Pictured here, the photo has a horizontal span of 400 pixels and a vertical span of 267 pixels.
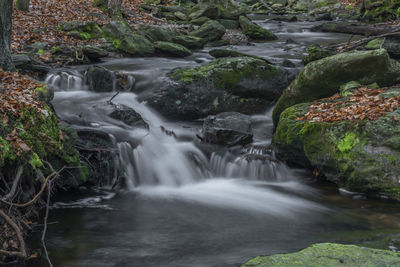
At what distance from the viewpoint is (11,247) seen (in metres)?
3.93

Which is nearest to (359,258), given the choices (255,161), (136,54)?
(255,161)

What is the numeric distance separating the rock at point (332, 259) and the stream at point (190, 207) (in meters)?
1.22

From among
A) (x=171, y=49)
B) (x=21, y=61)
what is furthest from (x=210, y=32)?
(x=21, y=61)

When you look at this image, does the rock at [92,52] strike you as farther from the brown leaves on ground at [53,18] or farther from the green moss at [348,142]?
the green moss at [348,142]

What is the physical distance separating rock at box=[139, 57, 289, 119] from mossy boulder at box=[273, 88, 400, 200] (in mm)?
2857

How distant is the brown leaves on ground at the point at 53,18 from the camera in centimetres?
1326

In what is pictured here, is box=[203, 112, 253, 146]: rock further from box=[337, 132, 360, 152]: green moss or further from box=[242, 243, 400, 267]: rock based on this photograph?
box=[242, 243, 400, 267]: rock

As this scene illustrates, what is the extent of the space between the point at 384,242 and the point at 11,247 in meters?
4.23

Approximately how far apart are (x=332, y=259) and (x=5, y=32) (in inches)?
250

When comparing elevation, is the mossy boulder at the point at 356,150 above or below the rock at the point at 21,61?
below

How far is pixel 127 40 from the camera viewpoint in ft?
45.3

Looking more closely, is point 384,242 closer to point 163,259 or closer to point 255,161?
point 163,259

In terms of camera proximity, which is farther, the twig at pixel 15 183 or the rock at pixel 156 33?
the rock at pixel 156 33

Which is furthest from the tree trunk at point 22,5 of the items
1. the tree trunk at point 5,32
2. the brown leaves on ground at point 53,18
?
the tree trunk at point 5,32
